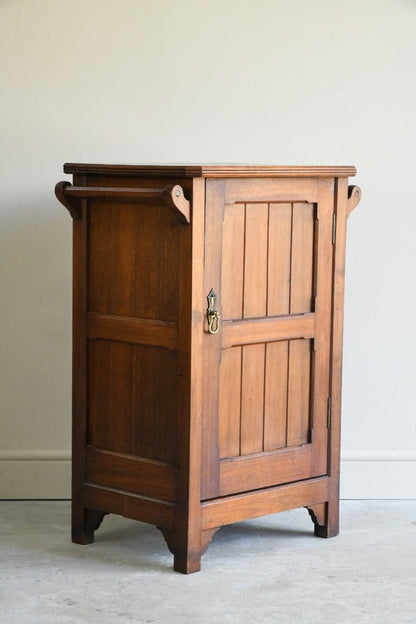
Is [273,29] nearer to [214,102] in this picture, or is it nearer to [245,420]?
[214,102]

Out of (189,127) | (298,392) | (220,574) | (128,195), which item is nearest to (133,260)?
(128,195)

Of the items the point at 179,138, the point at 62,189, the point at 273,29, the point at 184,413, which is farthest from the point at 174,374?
the point at 273,29

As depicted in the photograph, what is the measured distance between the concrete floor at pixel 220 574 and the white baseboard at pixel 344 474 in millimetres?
130

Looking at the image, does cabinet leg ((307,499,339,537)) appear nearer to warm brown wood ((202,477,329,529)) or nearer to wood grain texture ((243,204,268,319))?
warm brown wood ((202,477,329,529))

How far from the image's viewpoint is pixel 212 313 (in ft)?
10.3

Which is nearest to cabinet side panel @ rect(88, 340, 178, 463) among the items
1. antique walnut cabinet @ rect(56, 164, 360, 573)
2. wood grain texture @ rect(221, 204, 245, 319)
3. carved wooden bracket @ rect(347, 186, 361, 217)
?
antique walnut cabinet @ rect(56, 164, 360, 573)

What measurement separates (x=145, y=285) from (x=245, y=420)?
51 cm

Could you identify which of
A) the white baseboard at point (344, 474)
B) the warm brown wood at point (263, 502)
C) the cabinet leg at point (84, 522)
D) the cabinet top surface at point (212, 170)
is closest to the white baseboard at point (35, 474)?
the white baseboard at point (344, 474)

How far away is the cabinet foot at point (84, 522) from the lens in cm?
339

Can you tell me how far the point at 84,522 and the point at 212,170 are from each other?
3.87 ft

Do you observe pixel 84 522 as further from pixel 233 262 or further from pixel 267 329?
pixel 233 262

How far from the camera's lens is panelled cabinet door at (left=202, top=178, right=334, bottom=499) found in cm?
317

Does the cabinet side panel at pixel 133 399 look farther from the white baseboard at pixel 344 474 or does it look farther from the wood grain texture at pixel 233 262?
the white baseboard at pixel 344 474

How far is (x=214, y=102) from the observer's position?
3.85 metres
